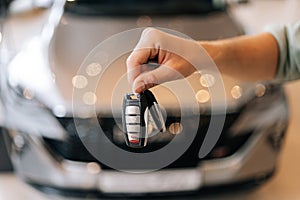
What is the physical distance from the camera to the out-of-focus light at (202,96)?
1.78 ft

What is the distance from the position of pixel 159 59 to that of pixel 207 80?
11 centimetres

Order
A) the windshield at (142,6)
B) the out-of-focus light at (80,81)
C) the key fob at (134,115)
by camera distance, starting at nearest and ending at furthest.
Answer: the key fob at (134,115), the out-of-focus light at (80,81), the windshield at (142,6)

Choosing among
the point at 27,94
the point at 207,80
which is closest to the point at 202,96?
the point at 207,80

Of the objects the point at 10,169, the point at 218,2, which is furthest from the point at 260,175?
the point at 10,169

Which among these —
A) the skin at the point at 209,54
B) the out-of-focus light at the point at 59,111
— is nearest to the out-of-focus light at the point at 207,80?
the skin at the point at 209,54

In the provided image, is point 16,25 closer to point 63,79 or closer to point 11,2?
point 11,2

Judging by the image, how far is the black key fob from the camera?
38cm

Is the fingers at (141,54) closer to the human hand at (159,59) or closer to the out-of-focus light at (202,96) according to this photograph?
the human hand at (159,59)

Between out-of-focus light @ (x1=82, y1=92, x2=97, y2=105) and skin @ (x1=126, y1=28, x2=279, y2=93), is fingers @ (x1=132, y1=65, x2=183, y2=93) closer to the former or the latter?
skin @ (x1=126, y1=28, x2=279, y2=93)

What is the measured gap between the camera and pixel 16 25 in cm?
101

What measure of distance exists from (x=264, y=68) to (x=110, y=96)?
0.57 feet

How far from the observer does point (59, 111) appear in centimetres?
84

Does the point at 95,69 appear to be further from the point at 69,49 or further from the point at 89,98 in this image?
the point at 69,49

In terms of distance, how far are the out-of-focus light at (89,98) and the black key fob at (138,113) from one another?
0.87 ft
